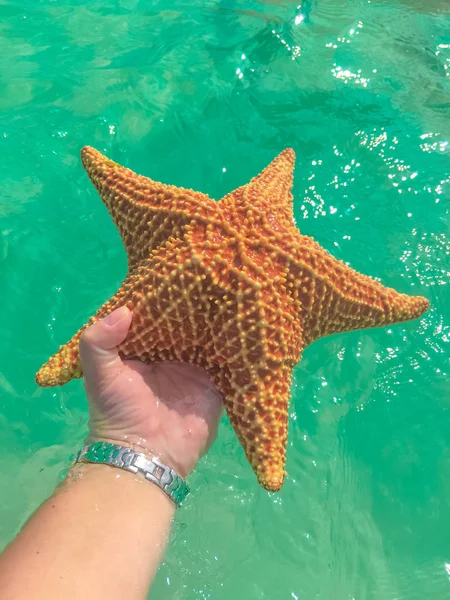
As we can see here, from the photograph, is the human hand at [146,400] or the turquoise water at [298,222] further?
the turquoise water at [298,222]

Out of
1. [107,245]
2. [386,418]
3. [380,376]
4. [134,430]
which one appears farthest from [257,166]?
[134,430]

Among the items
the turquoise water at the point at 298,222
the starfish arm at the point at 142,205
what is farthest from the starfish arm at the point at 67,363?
the turquoise water at the point at 298,222

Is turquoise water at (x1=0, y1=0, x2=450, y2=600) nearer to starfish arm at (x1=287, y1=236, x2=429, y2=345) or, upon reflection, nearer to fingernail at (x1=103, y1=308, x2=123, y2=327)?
starfish arm at (x1=287, y1=236, x2=429, y2=345)

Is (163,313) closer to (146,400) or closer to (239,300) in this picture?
(239,300)

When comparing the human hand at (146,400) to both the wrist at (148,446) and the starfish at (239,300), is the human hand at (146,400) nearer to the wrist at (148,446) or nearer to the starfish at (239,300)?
the wrist at (148,446)

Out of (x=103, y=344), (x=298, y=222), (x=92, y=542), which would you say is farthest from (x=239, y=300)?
(x=298, y=222)

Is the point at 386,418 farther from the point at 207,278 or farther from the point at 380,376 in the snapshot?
the point at 207,278

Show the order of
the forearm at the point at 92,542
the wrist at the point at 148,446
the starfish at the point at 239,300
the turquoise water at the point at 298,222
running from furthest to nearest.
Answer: the turquoise water at the point at 298,222 → the wrist at the point at 148,446 → the starfish at the point at 239,300 → the forearm at the point at 92,542
